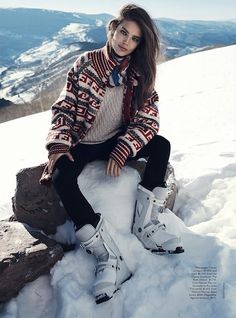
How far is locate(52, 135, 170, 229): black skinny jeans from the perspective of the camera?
9.38 feet

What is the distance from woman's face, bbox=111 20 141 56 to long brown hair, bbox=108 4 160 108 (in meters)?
0.04

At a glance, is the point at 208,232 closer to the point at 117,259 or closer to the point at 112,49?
the point at 117,259

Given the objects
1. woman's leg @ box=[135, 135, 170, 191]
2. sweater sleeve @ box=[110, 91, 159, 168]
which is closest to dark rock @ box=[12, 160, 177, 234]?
sweater sleeve @ box=[110, 91, 159, 168]

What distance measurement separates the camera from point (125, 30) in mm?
3387

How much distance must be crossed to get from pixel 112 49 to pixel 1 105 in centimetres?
3920

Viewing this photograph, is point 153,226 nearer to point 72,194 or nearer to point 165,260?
point 165,260

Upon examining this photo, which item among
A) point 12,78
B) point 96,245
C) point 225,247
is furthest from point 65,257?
point 12,78

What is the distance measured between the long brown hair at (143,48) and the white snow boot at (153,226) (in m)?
0.86

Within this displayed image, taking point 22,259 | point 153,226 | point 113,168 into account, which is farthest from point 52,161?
point 153,226

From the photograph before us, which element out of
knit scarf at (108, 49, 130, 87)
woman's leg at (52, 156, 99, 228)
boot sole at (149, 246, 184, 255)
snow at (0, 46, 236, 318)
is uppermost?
knit scarf at (108, 49, 130, 87)

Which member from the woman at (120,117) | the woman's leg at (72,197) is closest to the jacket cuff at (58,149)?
the woman at (120,117)

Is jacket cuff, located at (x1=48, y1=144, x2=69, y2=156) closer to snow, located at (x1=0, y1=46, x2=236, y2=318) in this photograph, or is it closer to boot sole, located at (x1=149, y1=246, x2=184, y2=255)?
snow, located at (x1=0, y1=46, x2=236, y2=318)

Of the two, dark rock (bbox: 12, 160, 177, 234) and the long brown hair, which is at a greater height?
the long brown hair

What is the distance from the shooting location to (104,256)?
283 cm
